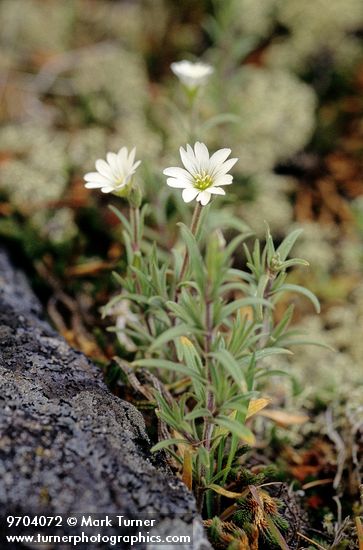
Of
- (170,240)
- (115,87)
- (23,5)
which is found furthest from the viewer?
(23,5)

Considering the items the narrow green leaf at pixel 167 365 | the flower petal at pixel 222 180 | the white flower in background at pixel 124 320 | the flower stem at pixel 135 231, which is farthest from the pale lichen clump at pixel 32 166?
the narrow green leaf at pixel 167 365

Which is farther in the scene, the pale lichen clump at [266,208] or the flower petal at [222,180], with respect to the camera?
the pale lichen clump at [266,208]

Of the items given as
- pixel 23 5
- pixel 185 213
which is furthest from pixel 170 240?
pixel 23 5

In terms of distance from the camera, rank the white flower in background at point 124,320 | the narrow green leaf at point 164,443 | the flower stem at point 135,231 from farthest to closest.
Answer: the white flower in background at point 124,320
the flower stem at point 135,231
the narrow green leaf at point 164,443

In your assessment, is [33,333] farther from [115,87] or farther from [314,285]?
[115,87]

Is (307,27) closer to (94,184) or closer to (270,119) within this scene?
(270,119)

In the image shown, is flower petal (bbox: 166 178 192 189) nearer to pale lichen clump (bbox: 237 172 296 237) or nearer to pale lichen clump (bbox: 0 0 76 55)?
pale lichen clump (bbox: 237 172 296 237)

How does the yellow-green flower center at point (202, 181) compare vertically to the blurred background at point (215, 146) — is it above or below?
below

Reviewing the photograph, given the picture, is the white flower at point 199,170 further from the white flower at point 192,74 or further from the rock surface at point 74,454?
the white flower at point 192,74
